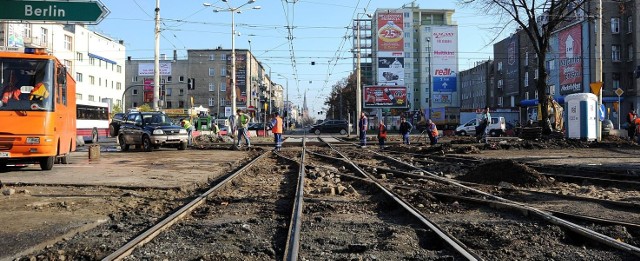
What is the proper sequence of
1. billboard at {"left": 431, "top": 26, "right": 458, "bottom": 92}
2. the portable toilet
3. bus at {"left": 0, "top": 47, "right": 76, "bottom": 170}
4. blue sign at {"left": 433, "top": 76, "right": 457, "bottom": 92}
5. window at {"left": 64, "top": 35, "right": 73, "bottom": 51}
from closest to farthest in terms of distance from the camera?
1. bus at {"left": 0, "top": 47, "right": 76, "bottom": 170}
2. the portable toilet
3. window at {"left": 64, "top": 35, "right": 73, "bottom": 51}
4. blue sign at {"left": 433, "top": 76, "right": 457, "bottom": 92}
5. billboard at {"left": 431, "top": 26, "right": 458, "bottom": 92}

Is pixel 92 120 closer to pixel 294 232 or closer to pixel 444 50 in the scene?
pixel 294 232

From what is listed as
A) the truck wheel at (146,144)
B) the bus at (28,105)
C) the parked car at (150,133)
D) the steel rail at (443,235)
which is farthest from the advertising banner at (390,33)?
the steel rail at (443,235)

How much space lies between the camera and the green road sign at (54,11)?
1124 cm

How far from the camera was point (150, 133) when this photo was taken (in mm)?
21234

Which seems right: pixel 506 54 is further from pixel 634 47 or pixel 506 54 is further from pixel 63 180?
pixel 63 180

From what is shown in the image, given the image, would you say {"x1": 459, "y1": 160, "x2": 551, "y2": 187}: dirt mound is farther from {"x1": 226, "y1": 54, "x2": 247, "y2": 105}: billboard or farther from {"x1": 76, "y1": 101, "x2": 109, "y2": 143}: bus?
{"x1": 226, "y1": 54, "x2": 247, "y2": 105}: billboard

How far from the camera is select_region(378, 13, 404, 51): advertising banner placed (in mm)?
91812

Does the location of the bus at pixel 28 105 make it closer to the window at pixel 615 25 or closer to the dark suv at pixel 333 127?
the dark suv at pixel 333 127

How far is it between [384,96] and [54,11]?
51398 millimetres

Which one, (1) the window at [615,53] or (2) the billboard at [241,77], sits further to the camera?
(2) the billboard at [241,77]

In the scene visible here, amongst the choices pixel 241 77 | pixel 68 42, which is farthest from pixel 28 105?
pixel 241 77

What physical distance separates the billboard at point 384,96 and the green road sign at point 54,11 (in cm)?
4985

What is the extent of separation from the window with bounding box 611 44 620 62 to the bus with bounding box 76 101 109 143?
4969cm

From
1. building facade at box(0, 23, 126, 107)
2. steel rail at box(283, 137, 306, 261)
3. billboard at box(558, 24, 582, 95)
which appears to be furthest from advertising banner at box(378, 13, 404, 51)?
steel rail at box(283, 137, 306, 261)
